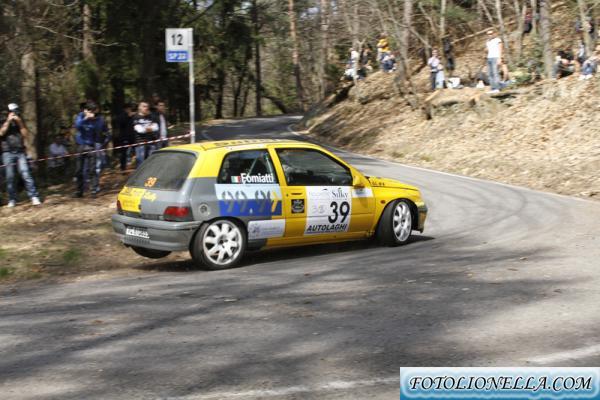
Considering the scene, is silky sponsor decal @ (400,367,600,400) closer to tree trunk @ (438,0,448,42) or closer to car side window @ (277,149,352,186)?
car side window @ (277,149,352,186)

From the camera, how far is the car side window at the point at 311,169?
10305 millimetres

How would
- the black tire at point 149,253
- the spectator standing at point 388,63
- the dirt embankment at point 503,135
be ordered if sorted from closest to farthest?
1. the black tire at point 149,253
2. the dirt embankment at point 503,135
3. the spectator standing at point 388,63

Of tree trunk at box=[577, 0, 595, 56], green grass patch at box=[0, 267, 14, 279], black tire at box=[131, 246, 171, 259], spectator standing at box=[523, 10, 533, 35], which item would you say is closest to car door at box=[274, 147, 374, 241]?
black tire at box=[131, 246, 171, 259]

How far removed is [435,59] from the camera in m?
29.4

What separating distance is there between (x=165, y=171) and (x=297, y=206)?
1747 millimetres

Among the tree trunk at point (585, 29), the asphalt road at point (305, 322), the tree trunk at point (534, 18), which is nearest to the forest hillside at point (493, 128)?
the tree trunk at point (585, 29)

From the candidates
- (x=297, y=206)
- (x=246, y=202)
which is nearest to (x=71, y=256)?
(x=246, y=202)

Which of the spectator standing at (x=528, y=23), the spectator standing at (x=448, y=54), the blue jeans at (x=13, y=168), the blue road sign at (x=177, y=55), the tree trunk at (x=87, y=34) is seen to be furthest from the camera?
the spectator standing at (x=448, y=54)

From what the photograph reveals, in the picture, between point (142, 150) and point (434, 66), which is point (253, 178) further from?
point (434, 66)

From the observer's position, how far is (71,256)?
1123 centimetres

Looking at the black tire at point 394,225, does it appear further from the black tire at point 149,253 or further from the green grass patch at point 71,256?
the green grass patch at point 71,256

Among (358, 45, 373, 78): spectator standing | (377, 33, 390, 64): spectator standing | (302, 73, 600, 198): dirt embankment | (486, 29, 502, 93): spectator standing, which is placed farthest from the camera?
(358, 45, 373, 78): spectator standing

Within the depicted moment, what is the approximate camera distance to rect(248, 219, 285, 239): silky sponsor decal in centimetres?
985

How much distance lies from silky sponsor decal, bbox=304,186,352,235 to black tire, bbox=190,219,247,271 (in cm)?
103
